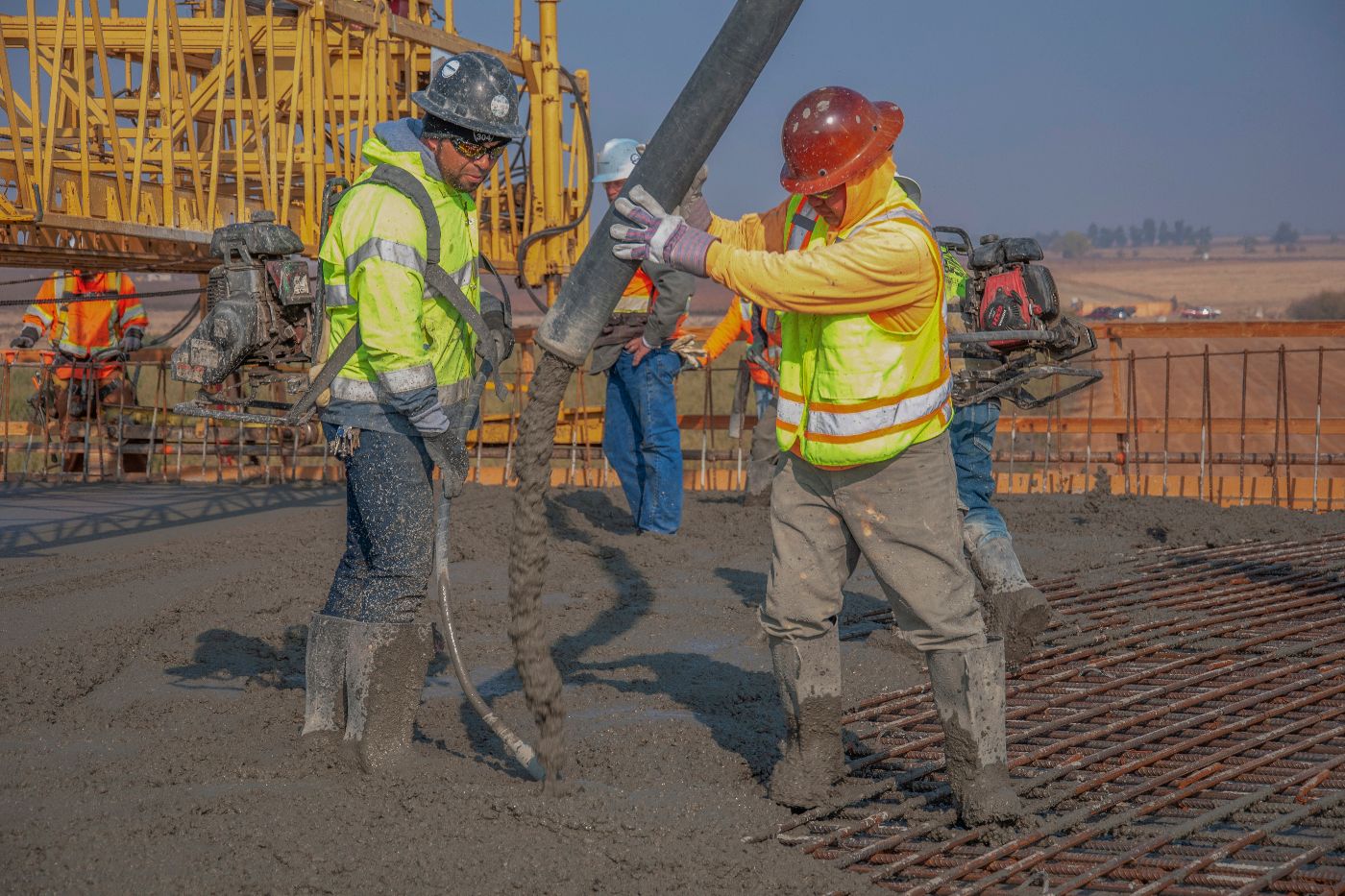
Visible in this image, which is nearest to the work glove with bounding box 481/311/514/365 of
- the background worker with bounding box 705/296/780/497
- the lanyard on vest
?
the lanyard on vest

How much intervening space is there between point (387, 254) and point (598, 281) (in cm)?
72

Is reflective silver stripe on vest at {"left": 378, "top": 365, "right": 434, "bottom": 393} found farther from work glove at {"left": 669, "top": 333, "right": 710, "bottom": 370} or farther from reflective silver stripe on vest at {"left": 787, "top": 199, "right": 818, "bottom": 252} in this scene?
work glove at {"left": 669, "top": 333, "right": 710, "bottom": 370}

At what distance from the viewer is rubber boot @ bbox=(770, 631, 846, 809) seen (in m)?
3.67

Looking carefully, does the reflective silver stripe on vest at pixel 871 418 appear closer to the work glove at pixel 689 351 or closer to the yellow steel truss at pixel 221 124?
the work glove at pixel 689 351

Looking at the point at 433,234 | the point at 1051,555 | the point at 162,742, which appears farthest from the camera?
the point at 1051,555

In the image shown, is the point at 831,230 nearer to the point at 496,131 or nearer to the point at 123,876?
the point at 496,131

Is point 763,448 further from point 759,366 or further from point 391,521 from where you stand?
point 391,521

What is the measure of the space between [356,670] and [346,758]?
266 millimetres

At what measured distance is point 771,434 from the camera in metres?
8.11

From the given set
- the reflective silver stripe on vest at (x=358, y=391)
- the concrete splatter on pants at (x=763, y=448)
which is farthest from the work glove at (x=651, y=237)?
the concrete splatter on pants at (x=763, y=448)

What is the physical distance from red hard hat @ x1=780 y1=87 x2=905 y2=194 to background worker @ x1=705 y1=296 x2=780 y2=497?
374cm

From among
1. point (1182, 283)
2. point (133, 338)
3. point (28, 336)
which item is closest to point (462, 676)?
point (133, 338)

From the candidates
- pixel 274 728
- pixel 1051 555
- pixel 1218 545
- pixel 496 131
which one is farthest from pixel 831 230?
pixel 1218 545

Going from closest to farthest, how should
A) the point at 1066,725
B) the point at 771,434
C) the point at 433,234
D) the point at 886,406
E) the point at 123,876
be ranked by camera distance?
the point at 123,876
the point at 886,406
the point at 433,234
the point at 1066,725
the point at 771,434
